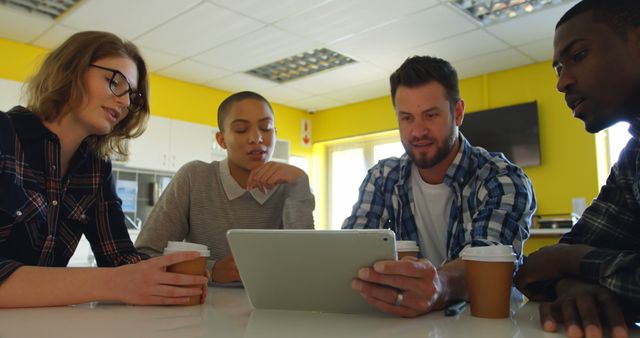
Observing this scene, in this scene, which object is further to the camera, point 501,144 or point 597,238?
point 501,144

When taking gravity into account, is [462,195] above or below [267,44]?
below

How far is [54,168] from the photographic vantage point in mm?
1181

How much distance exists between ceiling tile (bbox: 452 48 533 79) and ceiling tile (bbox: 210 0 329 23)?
1850 millimetres

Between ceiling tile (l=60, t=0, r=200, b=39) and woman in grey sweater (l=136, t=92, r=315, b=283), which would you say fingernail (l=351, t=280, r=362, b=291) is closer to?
woman in grey sweater (l=136, t=92, r=315, b=283)

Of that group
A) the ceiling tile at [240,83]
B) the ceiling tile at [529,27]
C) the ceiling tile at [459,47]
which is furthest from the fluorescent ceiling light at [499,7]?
the ceiling tile at [240,83]

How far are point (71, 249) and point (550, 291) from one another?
1.13 meters

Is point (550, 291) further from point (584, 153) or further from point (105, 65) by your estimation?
point (584, 153)

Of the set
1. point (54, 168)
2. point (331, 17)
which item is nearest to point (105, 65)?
point (54, 168)

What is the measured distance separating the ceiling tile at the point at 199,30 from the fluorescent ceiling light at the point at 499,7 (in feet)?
5.26

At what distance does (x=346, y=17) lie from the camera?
3.79 meters

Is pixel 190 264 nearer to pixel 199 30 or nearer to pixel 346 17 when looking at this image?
pixel 346 17

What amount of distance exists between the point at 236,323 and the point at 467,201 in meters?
0.88

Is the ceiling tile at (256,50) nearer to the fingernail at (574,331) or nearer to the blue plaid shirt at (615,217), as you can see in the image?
the blue plaid shirt at (615,217)

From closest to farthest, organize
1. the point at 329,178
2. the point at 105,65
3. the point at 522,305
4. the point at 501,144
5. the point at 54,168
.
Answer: the point at 522,305 → the point at 54,168 → the point at 105,65 → the point at 501,144 → the point at 329,178
